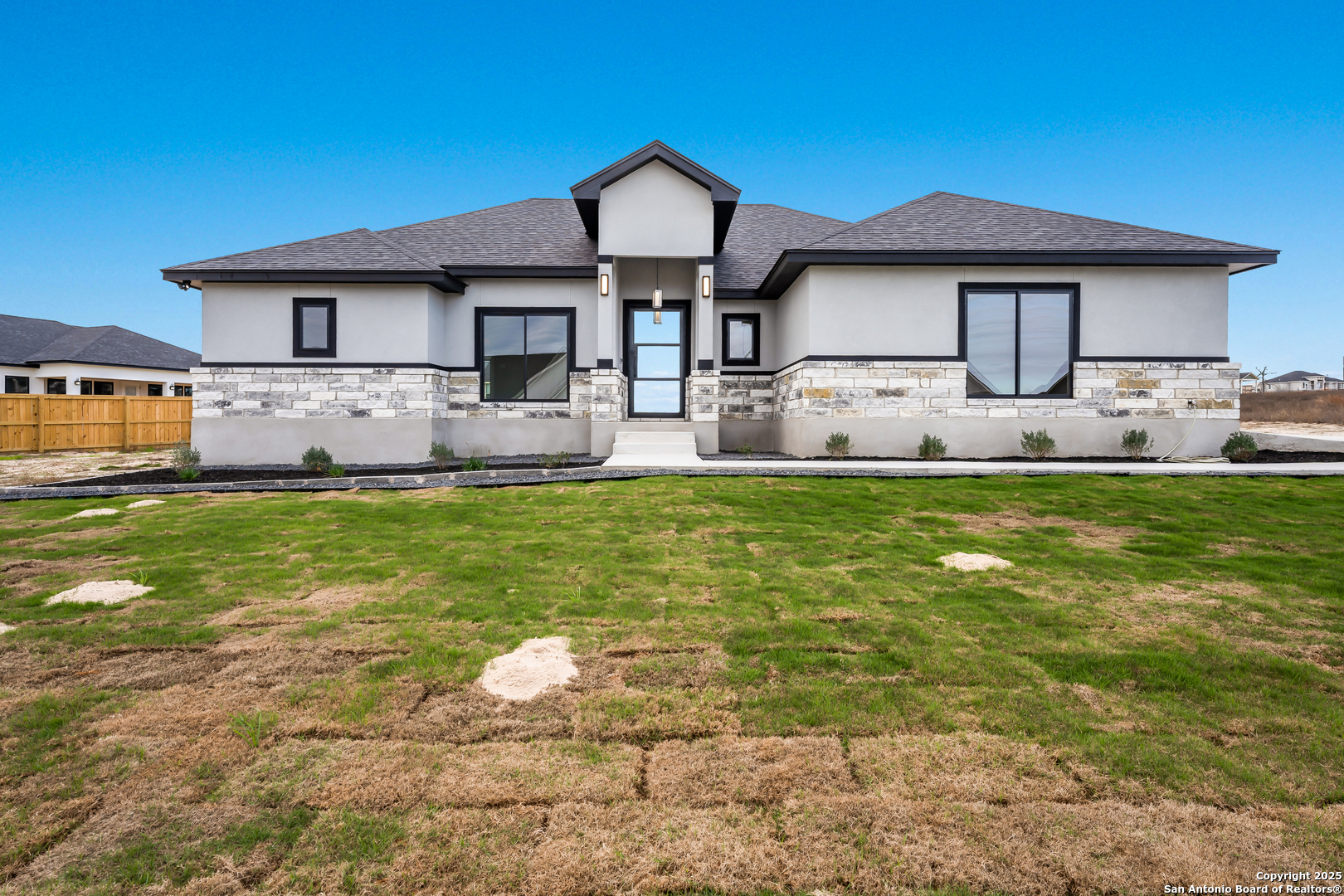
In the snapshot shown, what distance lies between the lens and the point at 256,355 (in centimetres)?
1255

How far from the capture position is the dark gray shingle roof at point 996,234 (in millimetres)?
11508

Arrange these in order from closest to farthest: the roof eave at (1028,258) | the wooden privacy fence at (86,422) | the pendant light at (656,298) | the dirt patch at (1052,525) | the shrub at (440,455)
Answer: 1. the dirt patch at (1052,525)
2. the roof eave at (1028,258)
3. the shrub at (440,455)
4. the pendant light at (656,298)
5. the wooden privacy fence at (86,422)

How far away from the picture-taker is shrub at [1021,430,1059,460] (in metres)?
11.4

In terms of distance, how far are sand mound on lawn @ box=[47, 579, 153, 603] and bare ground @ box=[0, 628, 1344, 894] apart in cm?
159

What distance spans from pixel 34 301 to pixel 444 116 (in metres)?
33.4

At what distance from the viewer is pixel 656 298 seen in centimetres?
1316

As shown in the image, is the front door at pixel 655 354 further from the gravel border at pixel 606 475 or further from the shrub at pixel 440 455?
the gravel border at pixel 606 475

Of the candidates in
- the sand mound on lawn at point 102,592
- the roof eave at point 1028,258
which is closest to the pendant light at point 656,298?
the roof eave at point 1028,258

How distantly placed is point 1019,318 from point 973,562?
9.42 meters

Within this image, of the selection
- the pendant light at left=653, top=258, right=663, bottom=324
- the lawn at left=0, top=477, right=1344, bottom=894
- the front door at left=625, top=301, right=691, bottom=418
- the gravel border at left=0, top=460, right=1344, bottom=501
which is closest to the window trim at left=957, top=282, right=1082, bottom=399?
the gravel border at left=0, top=460, right=1344, bottom=501

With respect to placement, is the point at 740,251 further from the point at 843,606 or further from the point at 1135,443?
the point at 843,606

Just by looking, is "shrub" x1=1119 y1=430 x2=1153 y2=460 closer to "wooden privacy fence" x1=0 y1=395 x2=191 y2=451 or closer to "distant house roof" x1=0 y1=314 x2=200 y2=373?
"wooden privacy fence" x1=0 y1=395 x2=191 y2=451

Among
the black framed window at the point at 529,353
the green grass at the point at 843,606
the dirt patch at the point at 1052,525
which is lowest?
the green grass at the point at 843,606

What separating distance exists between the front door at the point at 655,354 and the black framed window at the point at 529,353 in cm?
156
